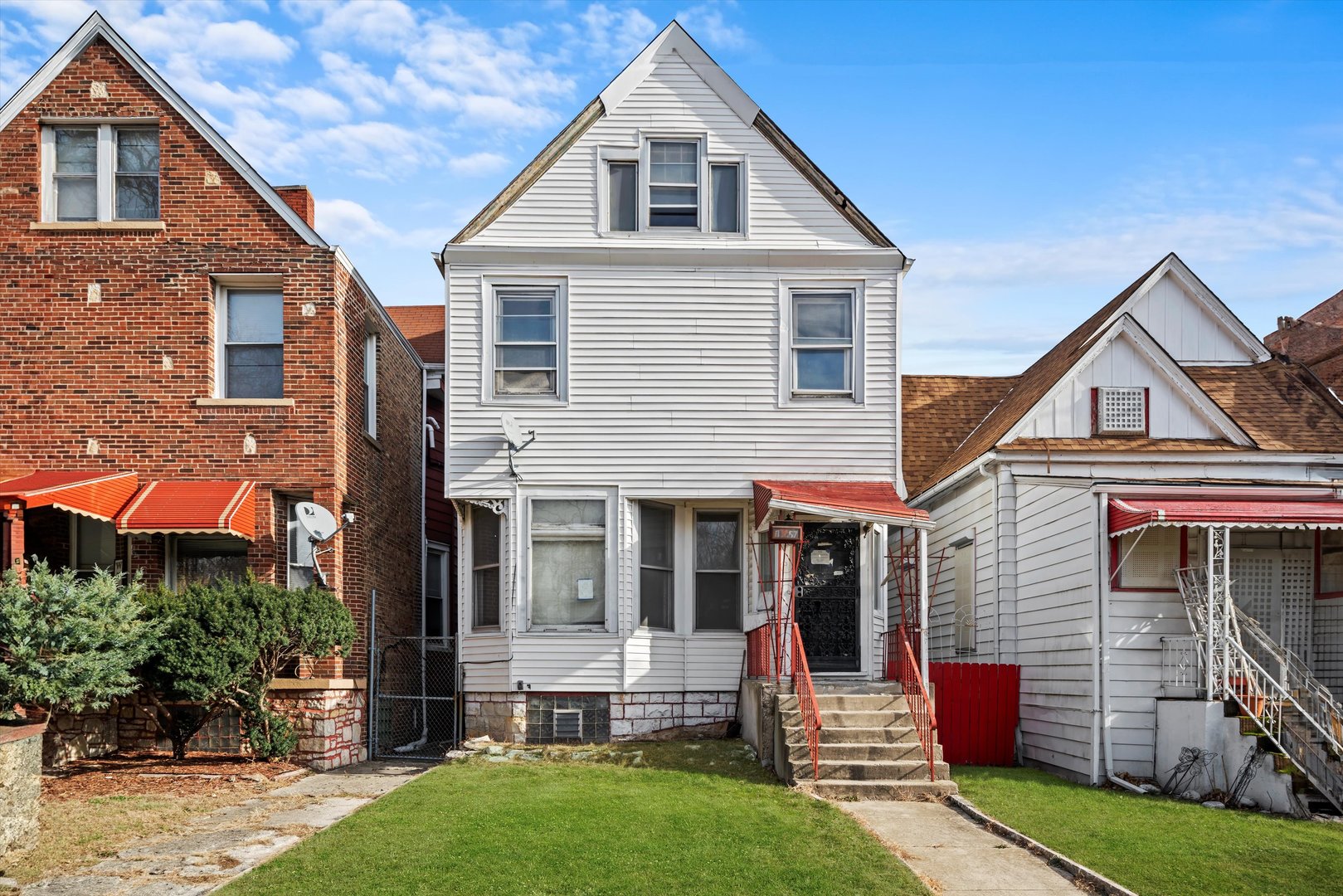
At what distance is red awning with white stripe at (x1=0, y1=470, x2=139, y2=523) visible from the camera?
44.7 ft

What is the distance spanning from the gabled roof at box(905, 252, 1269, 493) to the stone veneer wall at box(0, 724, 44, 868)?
11.6 metres

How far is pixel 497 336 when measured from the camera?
651 inches

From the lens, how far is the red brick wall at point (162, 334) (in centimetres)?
1551

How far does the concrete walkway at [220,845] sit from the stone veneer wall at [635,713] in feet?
8.84

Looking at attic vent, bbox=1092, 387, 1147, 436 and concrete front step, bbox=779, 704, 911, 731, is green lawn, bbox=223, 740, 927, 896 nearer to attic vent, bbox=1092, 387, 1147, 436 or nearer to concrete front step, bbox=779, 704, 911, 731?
concrete front step, bbox=779, 704, 911, 731

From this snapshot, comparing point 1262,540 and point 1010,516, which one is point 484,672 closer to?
point 1010,516

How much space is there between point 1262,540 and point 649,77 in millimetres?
9823

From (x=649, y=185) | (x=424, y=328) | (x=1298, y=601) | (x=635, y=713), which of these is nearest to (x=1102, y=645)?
(x=1298, y=601)

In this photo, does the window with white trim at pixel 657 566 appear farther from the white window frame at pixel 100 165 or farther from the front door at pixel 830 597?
the white window frame at pixel 100 165

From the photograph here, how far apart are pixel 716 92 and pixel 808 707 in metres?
8.56

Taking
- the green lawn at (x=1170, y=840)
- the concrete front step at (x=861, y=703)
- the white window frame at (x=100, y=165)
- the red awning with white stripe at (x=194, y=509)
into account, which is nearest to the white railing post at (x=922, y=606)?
the concrete front step at (x=861, y=703)

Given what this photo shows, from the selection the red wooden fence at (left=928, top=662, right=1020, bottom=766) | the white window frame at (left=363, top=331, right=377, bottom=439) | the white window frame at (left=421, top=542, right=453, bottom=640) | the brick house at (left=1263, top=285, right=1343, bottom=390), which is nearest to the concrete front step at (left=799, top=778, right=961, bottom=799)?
the red wooden fence at (left=928, top=662, right=1020, bottom=766)

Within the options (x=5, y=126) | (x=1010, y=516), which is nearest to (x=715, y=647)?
(x=1010, y=516)

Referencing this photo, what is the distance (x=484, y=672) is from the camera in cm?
1639
